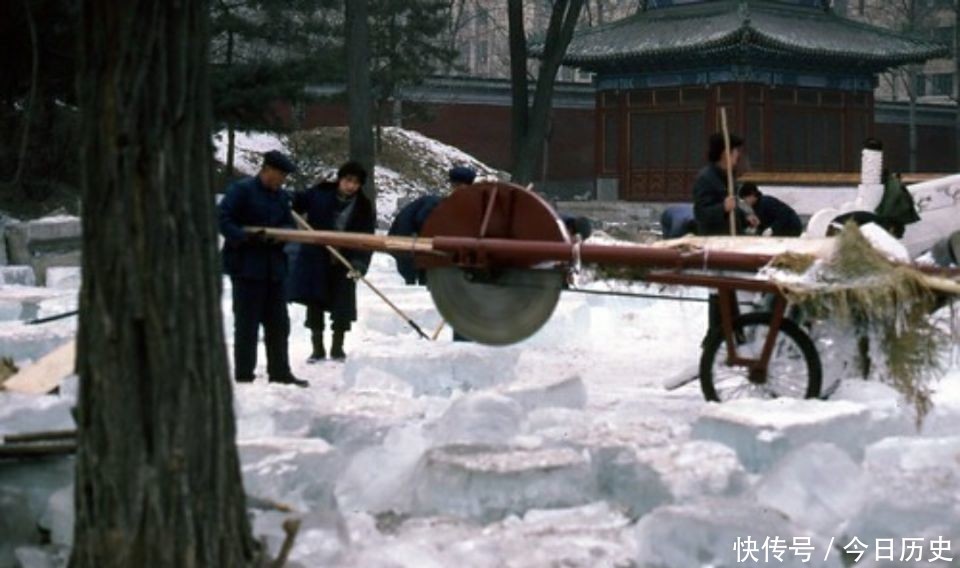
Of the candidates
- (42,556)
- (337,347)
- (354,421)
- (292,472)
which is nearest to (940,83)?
(337,347)

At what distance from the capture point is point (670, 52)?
29.0m

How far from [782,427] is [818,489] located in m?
0.63

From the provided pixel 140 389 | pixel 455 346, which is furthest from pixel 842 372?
pixel 140 389

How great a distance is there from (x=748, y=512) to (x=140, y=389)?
7.97 ft

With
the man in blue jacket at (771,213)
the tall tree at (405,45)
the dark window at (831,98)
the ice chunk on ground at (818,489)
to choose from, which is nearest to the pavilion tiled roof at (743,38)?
the dark window at (831,98)

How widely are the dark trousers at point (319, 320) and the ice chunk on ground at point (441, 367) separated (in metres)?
1.11

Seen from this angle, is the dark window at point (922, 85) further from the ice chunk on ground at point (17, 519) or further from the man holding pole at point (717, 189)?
the ice chunk on ground at point (17, 519)

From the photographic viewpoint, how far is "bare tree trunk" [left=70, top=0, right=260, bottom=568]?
3.81 m

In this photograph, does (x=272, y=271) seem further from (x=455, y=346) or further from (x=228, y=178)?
(x=228, y=178)

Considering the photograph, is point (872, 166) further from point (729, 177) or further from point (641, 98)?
point (641, 98)

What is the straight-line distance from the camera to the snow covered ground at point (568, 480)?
200 inches

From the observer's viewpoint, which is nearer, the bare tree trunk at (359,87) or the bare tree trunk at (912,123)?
the bare tree trunk at (359,87)

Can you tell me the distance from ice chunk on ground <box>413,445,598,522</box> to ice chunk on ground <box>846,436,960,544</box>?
115 cm

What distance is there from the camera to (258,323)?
8727 mm
